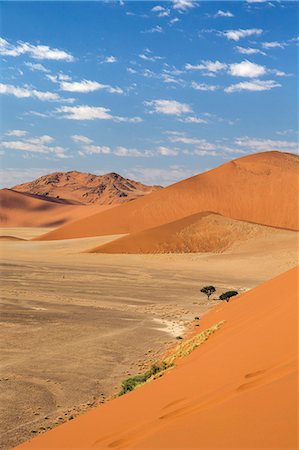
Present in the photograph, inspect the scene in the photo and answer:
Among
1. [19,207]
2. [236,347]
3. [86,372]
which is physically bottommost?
[86,372]

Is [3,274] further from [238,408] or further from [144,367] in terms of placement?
[238,408]

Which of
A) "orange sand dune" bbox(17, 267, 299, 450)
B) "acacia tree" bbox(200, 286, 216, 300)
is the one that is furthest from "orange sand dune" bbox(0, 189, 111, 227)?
"orange sand dune" bbox(17, 267, 299, 450)

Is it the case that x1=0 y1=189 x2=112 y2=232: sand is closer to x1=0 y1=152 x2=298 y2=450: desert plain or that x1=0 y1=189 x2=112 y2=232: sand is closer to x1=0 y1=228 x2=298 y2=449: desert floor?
x1=0 y1=152 x2=298 y2=450: desert plain

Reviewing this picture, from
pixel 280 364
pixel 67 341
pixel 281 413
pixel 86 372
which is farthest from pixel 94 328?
pixel 281 413

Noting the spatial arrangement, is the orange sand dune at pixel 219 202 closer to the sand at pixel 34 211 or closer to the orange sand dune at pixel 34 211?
the sand at pixel 34 211

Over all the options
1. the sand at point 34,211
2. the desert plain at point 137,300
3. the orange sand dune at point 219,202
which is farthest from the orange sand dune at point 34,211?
the desert plain at point 137,300

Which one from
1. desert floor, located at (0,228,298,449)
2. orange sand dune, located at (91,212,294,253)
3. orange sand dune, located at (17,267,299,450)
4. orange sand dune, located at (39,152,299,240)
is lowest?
desert floor, located at (0,228,298,449)

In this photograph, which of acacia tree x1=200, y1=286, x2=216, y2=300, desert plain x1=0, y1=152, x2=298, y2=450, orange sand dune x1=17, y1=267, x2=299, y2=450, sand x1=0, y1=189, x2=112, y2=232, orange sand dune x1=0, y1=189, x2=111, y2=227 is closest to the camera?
orange sand dune x1=17, y1=267, x2=299, y2=450
